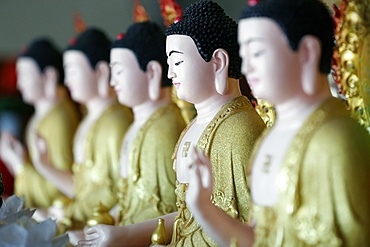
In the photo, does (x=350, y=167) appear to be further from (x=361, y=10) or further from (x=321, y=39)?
(x=361, y=10)

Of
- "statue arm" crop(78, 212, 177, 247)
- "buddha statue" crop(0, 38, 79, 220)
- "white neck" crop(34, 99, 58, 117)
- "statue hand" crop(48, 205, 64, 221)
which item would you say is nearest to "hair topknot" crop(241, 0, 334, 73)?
"statue arm" crop(78, 212, 177, 247)

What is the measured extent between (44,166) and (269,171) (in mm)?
2181

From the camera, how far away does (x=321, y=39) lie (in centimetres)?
200

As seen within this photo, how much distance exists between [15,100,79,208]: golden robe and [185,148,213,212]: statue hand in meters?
2.28

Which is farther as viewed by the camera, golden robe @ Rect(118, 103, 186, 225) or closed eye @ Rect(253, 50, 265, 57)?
golden robe @ Rect(118, 103, 186, 225)

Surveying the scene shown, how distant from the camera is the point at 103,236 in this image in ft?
8.63

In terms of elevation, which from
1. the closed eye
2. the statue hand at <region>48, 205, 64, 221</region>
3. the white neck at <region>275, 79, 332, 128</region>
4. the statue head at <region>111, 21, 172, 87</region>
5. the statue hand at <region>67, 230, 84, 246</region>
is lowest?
the statue hand at <region>48, 205, 64, 221</region>

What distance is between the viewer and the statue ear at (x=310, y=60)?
1966mm

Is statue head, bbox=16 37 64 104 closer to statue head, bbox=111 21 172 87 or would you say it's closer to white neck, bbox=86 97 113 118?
white neck, bbox=86 97 113 118

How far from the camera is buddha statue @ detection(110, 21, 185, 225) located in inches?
115

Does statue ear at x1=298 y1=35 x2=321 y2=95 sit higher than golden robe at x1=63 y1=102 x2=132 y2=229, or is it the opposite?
statue ear at x1=298 y1=35 x2=321 y2=95

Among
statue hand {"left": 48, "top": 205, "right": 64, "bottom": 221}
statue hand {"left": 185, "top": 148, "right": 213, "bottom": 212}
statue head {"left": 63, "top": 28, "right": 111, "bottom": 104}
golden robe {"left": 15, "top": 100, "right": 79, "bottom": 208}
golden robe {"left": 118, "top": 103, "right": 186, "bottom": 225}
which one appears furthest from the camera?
golden robe {"left": 15, "top": 100, "right": 79, "bottom": 208}

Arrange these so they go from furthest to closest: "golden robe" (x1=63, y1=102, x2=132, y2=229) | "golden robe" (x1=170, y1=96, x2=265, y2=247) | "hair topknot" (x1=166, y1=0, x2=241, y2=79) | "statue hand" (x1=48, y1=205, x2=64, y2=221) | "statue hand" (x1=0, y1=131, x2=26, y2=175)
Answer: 1. "statue hand" (x1=0, y1=131, x2=26, y2=175)
2. "statue hand" (x1=48, y1=205, x2=64, y2=221)
3. "golden robe" (x1=63, y1=102, x2=132, y2=229)
4. "hair topknot" (x1=166, y1=0, x2=241, y2=79)
5. "golden robe" (x1=170, y1=96, x2=265, y2=247)

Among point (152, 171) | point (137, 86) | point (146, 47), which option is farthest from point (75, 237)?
point (146, 47)
